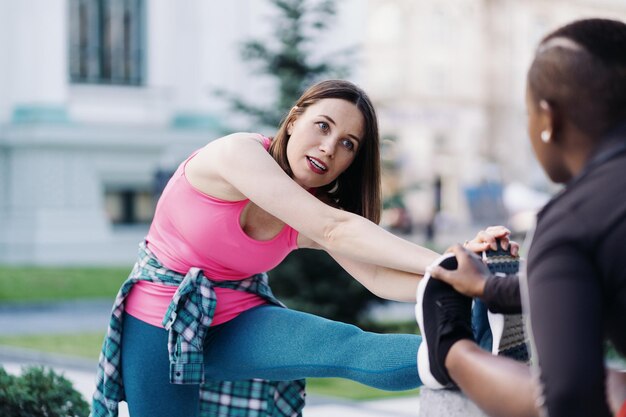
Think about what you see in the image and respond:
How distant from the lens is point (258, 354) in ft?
10.7

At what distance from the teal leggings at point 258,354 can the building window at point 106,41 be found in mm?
18820

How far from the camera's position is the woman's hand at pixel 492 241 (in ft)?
9.29

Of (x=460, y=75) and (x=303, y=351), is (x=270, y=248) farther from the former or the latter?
(x=460, y=75)

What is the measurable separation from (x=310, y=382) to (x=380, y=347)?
5310 mm

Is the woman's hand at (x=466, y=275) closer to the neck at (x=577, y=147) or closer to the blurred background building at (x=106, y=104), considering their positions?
the neck at (x=577, y=147)

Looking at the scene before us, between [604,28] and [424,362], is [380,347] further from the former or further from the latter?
[604,28]

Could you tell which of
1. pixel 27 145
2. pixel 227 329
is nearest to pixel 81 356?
pixel 227 329

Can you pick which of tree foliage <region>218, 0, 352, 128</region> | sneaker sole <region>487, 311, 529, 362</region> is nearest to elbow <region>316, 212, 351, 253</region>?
sneaker sole <region>487, 311, 529, 362</region>

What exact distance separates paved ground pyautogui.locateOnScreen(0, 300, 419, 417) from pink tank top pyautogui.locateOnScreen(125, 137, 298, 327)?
1.00 metres

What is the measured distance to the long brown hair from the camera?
3.26 m

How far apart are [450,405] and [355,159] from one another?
1.05 metres

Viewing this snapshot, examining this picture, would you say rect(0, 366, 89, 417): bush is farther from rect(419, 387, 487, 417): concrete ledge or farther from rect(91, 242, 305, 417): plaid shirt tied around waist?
rect(419, 387, 487, 417): concrete ledge

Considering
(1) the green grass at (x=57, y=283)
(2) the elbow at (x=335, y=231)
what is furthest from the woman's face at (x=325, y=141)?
(1) the green grass at (x=57, y=283)

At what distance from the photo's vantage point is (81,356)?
30.7 feet
